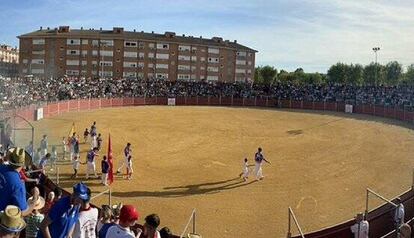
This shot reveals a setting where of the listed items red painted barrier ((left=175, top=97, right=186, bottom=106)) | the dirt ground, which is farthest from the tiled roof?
the dirt ground

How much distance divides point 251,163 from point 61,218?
947 inches

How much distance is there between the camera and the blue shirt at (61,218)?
18.8 ft

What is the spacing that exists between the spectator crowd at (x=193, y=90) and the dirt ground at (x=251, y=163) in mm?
7212

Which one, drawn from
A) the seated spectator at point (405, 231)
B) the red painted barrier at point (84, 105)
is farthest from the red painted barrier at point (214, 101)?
the seated spectator at point (405, 231)

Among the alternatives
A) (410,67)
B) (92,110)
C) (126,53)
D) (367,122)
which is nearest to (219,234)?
(367,122)

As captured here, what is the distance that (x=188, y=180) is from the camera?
969 inches

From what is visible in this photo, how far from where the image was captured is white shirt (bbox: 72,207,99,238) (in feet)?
20.3

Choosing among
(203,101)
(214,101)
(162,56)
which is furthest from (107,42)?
(214,101)

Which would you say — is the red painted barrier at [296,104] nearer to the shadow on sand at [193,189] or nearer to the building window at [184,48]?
the shadow on sand at [193,189]

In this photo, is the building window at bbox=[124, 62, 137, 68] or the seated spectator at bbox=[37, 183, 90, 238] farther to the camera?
the building window at bbox=[124, 62, 137, 68]

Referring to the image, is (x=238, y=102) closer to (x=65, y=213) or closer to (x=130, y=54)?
(x=130, y=54)

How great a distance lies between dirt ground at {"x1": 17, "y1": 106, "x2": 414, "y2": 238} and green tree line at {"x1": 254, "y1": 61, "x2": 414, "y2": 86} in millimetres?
91039

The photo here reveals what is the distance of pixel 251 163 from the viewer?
29375mm

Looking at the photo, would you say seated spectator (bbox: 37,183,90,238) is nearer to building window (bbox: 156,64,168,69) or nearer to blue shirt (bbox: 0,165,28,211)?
blue shirt (bbox: 0,165,28,211)
